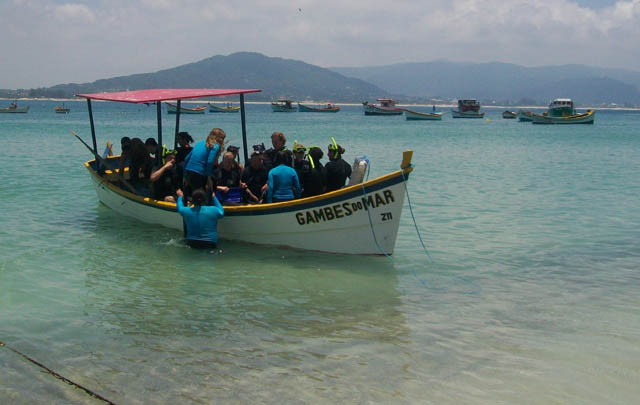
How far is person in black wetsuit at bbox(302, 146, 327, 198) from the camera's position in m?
9.77

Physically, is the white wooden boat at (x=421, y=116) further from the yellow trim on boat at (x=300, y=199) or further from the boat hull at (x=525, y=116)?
the yellow trim on boat at (x=300, y=199)

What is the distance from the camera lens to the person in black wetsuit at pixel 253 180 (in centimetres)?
1044

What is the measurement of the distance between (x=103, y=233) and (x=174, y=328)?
5.70 metres

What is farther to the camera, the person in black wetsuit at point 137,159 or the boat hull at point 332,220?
the person in black wetsuit at point 137,159

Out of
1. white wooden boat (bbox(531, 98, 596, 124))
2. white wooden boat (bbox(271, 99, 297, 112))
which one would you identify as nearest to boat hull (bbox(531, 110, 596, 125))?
white wooden boat (bbox(531, 98, 596, 124))

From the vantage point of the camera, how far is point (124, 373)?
5434 mm

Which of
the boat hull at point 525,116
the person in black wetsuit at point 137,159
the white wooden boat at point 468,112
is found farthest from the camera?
the white wooden boat at point 468,112

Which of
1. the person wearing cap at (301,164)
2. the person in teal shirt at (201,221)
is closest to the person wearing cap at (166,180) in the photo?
the person in teal shirt at (201,221)

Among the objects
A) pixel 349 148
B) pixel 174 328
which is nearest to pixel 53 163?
pixel 349 148

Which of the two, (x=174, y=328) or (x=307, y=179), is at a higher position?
(x=307, y=179)

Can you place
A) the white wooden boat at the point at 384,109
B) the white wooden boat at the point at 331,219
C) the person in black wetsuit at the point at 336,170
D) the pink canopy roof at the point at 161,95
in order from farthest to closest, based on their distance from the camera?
the white wooden boat at the point at 384,109 < the pink canopy roof at the point at 161,95 < the person in black wetsuit at the point at 336,170 < the white wooden boat at the point at 331,219

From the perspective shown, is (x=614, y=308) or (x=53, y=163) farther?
(x=53, y=163)

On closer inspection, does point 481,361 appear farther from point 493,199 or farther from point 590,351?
point 493,199

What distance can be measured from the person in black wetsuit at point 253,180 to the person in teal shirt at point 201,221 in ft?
2.63
